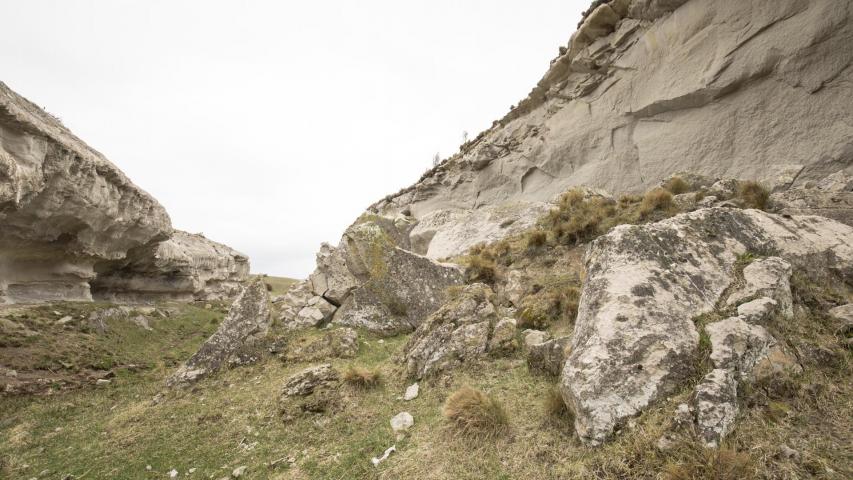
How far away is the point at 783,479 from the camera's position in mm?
3215

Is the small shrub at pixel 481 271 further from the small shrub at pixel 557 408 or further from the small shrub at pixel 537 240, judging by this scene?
the small shrub at pixel 557 408

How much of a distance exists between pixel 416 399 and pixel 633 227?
509cm

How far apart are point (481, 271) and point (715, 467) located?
1038 cm

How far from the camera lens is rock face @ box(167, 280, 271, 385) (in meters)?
10.4

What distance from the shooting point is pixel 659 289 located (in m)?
5.30

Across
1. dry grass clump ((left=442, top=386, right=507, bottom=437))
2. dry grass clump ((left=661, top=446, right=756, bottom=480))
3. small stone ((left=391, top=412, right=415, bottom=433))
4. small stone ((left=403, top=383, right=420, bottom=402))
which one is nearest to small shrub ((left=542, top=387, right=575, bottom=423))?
dry grass clump ((left=442, top=386, right=507, bottom=437))

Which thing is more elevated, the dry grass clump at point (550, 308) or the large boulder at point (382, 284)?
the large boulder at point (382, 284)

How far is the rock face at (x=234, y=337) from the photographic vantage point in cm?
1041

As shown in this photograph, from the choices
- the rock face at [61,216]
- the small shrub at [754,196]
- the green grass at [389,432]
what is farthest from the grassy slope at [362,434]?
the rock face at [61,216]

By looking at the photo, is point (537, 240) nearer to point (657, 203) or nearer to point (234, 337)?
point (657, 203)

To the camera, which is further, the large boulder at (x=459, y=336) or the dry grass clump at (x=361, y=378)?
the dry grass clump at (x=361, y=378)

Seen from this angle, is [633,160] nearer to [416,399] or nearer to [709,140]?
[709,140]

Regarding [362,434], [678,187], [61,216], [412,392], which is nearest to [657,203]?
[678,187]

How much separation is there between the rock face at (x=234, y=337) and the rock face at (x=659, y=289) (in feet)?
32.6
